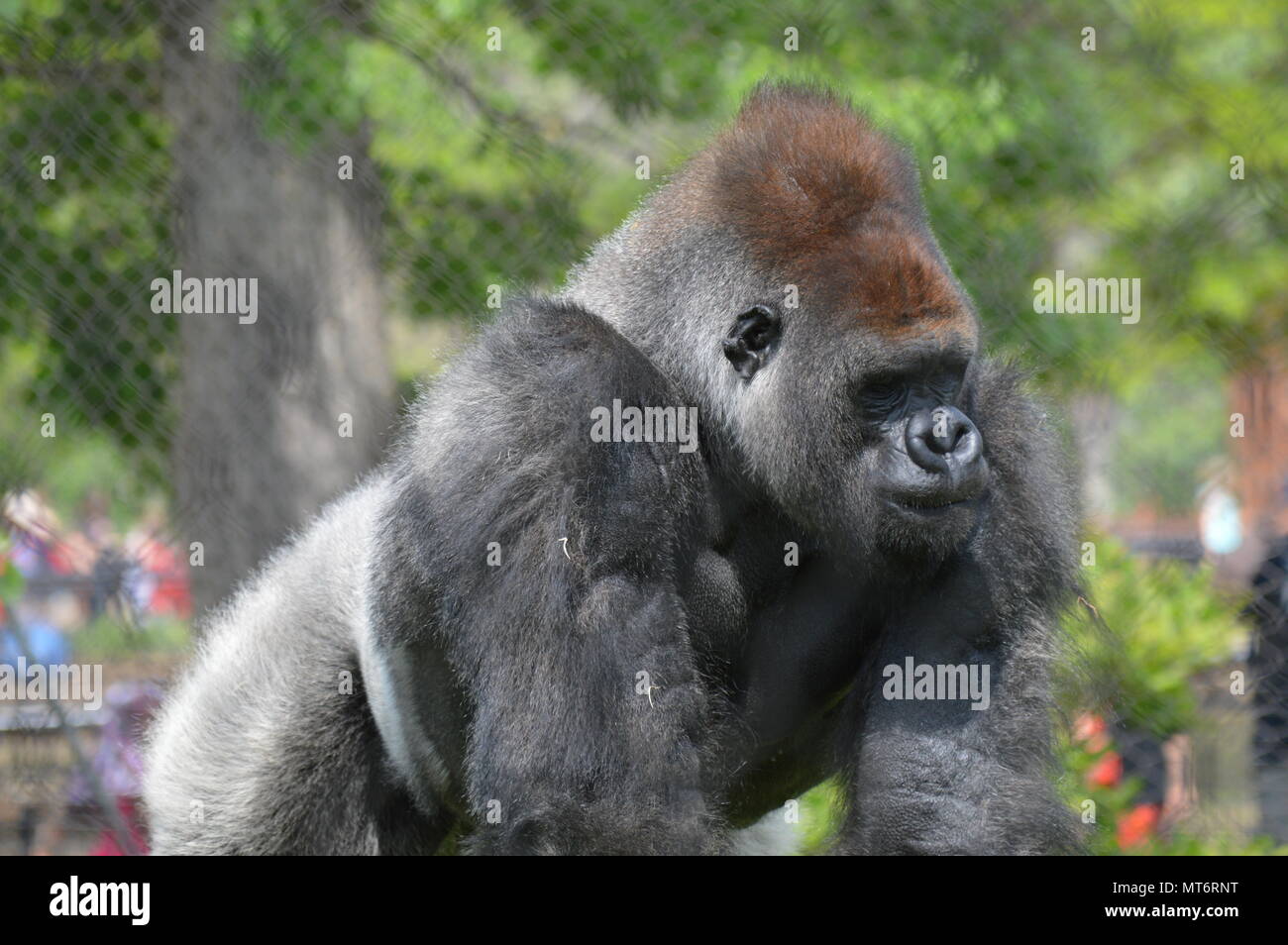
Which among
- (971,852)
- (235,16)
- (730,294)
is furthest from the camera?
(235,16)

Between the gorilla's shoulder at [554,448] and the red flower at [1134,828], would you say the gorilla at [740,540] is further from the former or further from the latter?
the red flower at [1134,828]

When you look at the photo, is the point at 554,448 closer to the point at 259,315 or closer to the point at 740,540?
the point at 740,540

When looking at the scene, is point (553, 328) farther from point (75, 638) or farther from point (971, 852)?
point (75, 638)

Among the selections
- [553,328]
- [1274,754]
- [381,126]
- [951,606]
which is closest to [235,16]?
[381,126]

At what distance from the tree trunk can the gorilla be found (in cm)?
256

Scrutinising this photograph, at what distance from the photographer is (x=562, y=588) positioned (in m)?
2.09

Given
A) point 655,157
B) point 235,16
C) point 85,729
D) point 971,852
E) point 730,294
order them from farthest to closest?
point 85,729 < point 235,16 < point 655,157 < point 730,294 < point 971,852

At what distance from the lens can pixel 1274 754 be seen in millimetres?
4895

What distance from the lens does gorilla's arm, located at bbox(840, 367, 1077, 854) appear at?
7.26ft

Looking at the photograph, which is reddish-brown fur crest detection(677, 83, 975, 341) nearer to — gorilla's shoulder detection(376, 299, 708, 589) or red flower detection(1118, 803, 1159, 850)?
gorilla's shoulder detection(376, 299, 708, 589)

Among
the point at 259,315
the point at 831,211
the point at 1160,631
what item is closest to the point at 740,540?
the point at 831,211

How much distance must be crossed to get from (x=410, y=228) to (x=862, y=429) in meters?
3.07

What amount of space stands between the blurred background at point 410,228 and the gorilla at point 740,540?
2.30 m

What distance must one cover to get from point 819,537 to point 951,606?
0.81ft
